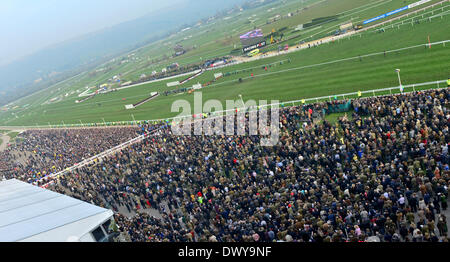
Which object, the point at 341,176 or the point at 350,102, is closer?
the point at 341,176

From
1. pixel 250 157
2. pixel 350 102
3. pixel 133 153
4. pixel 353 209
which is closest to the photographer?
pixel 353 209

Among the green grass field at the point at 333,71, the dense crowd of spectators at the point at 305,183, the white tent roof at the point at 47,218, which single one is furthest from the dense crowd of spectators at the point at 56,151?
the white tent roof at the point at 47,218

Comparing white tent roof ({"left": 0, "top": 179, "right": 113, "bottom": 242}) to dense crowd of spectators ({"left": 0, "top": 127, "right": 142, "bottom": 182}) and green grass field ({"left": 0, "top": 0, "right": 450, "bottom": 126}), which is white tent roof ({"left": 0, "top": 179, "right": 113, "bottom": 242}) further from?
green grass field ({"left": 0, "top": 0, "right": 450, "bottom": 126})

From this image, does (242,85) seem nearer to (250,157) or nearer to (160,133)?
(160,133)

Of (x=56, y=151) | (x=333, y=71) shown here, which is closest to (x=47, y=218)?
(x=333, y=71)

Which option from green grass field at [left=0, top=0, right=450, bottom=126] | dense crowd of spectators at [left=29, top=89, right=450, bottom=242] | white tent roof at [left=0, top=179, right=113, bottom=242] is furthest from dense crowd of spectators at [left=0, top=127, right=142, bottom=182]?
white tent roof at [left=0, top=179, right=113, bottom=242]

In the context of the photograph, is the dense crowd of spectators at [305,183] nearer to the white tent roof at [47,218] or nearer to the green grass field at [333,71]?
the white tent roof at [47,218]

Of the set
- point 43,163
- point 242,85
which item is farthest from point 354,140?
point 43,163
